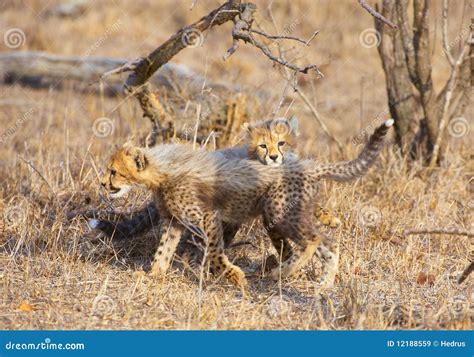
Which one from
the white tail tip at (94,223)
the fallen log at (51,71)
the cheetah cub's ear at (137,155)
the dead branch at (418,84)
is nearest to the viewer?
the cheetah cub's ear at (137,155)

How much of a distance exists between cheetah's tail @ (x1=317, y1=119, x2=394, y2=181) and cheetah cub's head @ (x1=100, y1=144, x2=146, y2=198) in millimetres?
1005

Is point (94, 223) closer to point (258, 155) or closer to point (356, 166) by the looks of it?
point (258, 155)

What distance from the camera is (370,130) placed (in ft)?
25.9

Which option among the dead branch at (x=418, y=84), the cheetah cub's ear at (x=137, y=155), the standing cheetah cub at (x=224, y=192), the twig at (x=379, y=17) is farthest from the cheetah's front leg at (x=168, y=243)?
the dead branch at (x=418, y=84)

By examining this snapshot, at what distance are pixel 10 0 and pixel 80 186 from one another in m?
8.11

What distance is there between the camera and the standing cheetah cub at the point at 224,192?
→ 15.0 ft

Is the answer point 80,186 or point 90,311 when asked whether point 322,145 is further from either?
point 90,311

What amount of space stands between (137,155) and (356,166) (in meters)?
1.22

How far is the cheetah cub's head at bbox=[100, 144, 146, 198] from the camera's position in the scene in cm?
471

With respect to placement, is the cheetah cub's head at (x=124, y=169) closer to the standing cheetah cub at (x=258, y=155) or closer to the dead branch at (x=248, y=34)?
the standing cheetah cub at (x=258, y=155)

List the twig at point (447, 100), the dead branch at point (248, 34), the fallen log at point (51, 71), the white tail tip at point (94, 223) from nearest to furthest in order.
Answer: the dead branch at point (248, 34)
the white tail tip at point (94, 223)
the twig at point (447, 100)
the fallen log at point (51, 71)

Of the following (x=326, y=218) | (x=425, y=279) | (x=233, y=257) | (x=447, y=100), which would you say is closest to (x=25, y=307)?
(x=233, y=257)

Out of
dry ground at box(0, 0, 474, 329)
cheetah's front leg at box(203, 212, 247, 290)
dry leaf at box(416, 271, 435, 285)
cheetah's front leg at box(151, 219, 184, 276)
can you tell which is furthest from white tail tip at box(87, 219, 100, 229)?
dry leaf at box(416, 271, 435, 285)

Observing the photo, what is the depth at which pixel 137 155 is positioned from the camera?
186 inches
